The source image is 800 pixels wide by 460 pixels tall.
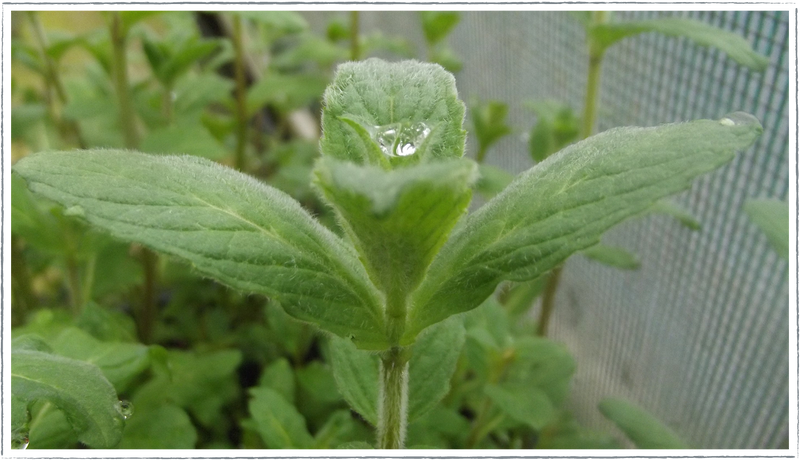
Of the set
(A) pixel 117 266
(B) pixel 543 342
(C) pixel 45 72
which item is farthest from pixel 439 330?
(C) pixel 45 72

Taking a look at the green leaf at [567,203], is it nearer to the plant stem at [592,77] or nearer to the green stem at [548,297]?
the plant stem at [592,77]

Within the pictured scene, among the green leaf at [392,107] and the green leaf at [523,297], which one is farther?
the green leaf at [523,297]

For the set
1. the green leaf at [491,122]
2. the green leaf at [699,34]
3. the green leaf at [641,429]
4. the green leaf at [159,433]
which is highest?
the green leaf at [699,34]

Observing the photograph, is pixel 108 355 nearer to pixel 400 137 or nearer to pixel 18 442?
pixel 18 442

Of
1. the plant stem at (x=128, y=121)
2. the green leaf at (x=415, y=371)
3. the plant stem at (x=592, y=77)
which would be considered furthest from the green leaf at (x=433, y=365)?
the plant stem at (x=128, y=121)

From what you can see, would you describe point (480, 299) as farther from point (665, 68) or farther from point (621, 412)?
point (665, 68)

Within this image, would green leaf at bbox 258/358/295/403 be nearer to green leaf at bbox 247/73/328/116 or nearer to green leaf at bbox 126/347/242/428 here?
green leaf at bbox 126/347/242/428
